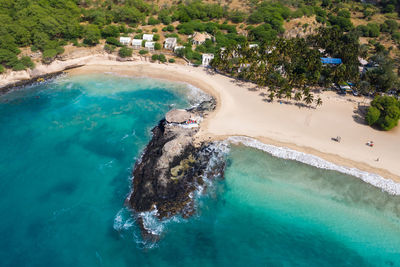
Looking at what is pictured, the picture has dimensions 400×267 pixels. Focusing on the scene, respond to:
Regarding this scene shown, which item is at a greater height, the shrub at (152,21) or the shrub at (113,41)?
the shrub at (152,21)

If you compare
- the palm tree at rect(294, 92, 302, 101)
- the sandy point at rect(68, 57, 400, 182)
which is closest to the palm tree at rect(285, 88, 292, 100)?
the palm tree at rect(294, 92, 302, 101)

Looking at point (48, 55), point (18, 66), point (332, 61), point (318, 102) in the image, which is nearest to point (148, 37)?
point (48, 55)

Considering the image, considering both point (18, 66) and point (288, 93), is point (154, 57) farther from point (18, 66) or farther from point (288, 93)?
point (288, 93)

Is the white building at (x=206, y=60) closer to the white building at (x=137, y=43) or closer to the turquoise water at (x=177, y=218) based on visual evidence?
the white building at (x=137, y=43)

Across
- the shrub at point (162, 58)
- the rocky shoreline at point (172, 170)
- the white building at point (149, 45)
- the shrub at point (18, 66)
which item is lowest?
the rocky shoreline at point (172, 170)

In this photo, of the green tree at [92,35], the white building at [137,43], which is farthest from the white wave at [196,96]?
the green tree at [92,35]

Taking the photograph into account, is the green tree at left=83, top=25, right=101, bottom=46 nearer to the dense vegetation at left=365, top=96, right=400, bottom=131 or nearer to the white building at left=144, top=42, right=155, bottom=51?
the white building at left=144, top=42, right=155, bottom=51
